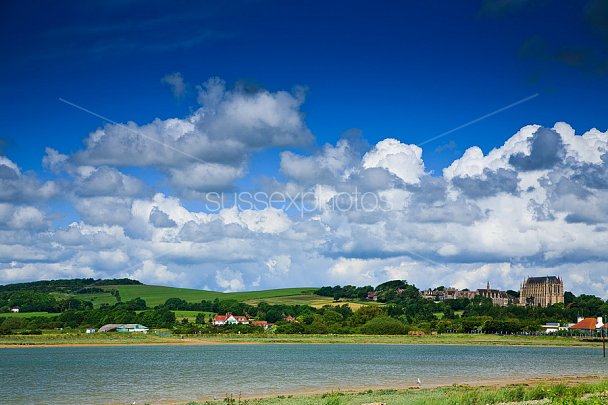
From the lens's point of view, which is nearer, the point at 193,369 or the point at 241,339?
the point at 193,369

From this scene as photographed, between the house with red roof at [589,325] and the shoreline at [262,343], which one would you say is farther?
the house with red roof at [589,325]

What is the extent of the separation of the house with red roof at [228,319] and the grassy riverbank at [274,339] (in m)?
24.6

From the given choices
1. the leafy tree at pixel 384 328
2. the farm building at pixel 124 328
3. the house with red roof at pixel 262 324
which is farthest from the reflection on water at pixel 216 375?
the house with red roof at pixel 262 324

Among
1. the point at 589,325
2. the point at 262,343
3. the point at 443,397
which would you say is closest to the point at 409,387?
the point at 443,397

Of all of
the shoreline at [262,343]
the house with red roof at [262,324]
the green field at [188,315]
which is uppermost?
the green field at [188,315]

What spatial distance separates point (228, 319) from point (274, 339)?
1421 inches

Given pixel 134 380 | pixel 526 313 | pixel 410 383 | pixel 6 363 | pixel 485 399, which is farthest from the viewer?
pixel 526 313

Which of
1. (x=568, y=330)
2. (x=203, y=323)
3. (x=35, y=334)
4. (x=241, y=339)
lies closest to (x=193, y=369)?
(x=241, y=339)

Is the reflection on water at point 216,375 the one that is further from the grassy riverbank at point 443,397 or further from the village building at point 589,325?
the village building at point 589,325

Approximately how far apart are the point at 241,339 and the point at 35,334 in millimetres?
38270

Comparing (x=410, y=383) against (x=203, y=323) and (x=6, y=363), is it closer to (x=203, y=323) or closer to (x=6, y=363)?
(x=6, y=363)

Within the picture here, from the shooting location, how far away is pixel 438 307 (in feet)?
630

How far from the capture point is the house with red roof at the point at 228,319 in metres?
154

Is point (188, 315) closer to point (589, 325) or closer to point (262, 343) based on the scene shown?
point (262, 343)
